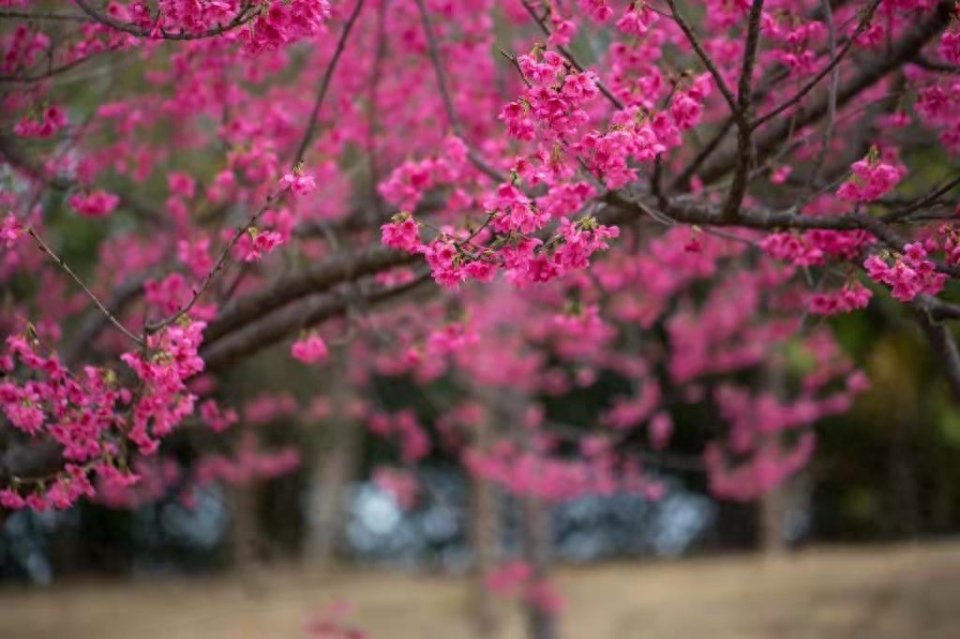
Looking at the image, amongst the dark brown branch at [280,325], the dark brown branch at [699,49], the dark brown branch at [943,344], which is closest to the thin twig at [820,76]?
the dark brown branch at [699,49]

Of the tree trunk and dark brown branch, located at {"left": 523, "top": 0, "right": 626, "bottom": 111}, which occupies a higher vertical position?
dark brown branch, located at {"left": 523, "top": 0, "right": 626, "bottom": 111}

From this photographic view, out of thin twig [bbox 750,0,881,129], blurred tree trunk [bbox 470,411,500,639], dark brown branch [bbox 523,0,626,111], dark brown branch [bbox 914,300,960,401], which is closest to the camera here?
thin twig [bbox 750,0,881,129]

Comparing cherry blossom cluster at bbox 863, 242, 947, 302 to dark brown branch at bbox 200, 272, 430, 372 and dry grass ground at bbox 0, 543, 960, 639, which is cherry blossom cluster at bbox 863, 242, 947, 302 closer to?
dark brown branch at bbox 200, 272, 430, 372

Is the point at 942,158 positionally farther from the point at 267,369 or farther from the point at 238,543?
the point at 238,543

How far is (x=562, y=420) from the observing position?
1700cm

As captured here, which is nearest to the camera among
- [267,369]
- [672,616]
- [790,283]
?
[790,283]

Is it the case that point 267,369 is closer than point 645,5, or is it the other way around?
point 645,5

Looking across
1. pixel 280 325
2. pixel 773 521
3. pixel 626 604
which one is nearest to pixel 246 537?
pixel 626 604

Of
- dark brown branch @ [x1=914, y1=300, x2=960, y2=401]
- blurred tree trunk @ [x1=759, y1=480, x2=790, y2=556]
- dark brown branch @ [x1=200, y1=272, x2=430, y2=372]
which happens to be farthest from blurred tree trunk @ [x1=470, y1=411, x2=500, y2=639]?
dark brown branch @ [x1=914, y1=300, x2=960, y2=401]

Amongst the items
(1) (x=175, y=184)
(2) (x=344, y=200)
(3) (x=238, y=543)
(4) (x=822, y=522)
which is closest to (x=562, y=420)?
(4) (x=822, y=522)

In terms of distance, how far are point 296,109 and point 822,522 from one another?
1279cm

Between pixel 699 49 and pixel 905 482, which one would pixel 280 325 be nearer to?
pixel 699 49

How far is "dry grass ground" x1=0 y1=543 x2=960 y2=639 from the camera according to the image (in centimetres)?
1013

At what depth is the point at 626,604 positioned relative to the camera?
12117mm
